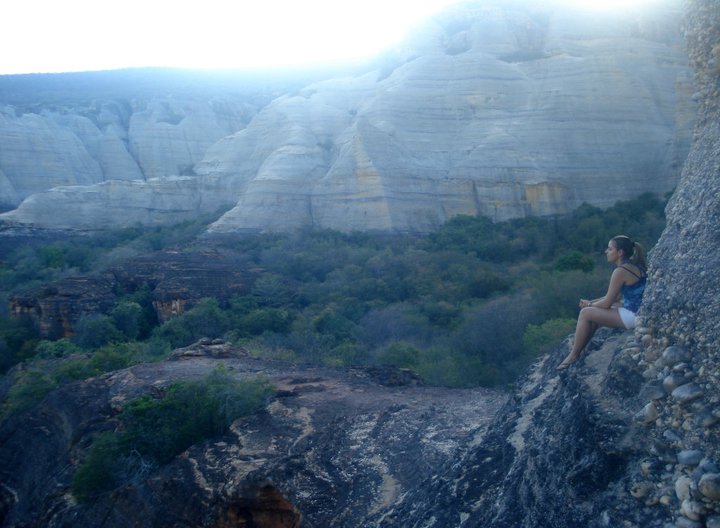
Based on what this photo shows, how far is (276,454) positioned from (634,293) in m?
4.50

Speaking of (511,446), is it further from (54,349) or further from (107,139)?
(107,139)

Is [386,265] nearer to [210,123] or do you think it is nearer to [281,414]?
[281,414]

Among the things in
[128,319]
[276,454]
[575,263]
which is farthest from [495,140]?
[276,454]

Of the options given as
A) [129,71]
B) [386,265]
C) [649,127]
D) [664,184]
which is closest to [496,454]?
[386,265]

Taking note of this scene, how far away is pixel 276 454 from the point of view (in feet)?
26.1

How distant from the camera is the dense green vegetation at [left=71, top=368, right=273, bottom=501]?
8.75 metres

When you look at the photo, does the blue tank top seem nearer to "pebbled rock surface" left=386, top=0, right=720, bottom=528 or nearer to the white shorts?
the white shorts

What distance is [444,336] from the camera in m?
17.0

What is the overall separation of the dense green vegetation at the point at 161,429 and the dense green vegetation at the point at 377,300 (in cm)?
422

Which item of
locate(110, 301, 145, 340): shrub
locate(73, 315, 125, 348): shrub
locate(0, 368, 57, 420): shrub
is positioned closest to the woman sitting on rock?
locate(0, 368, 57, 420): shrub

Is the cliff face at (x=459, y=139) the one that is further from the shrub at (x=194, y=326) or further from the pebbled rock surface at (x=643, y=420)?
the pebbled rock surface at (x=643, y=420)

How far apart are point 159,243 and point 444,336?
70.4 ft

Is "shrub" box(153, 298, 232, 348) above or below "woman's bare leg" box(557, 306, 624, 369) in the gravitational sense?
below

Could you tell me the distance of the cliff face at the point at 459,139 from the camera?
33250 mm
